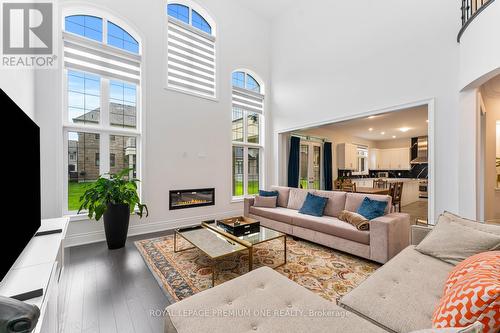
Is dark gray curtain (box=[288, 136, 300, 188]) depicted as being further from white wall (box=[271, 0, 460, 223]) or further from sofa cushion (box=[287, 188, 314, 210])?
sofa cushion (box=[287, 188, 314, 210])

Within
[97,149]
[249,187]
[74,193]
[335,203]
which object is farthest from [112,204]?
[335,203]

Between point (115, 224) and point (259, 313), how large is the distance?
2.92 m

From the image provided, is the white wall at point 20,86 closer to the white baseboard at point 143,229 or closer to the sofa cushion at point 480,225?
the white baseboard at point 143,229

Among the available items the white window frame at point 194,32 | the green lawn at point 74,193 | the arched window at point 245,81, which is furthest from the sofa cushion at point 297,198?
the green lawn at point 74,193

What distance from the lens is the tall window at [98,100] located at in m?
3.49

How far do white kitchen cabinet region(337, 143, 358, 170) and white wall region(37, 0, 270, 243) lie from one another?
4.30 metres

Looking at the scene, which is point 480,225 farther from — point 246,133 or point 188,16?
point 188,16

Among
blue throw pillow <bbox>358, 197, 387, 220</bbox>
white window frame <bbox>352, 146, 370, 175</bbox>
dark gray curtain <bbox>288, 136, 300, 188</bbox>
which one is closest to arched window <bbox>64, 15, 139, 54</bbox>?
dark gray curtain <bbox>288, 136, 300, 188</bbox>

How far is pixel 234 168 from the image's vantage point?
217 inches

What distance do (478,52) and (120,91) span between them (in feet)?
17.6

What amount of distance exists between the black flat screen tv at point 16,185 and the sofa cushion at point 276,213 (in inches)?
124

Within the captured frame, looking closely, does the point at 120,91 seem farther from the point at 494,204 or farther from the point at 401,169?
the point at 401,169

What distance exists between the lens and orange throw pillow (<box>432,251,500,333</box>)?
80cm

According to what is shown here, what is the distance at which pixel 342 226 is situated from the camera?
3002mm
